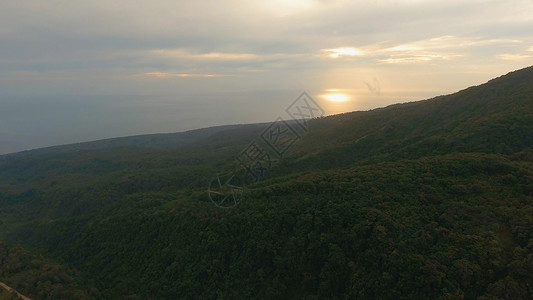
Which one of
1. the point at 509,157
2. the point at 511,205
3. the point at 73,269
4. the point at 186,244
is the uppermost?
the point at 509,157

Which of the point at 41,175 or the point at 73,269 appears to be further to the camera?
the point at 41,175

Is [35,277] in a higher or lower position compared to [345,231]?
lower

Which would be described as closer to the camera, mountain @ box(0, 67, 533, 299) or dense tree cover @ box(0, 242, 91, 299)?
mountain @ box(0, 67, 533, 299)

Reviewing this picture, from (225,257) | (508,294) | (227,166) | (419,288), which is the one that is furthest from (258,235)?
(227,166)

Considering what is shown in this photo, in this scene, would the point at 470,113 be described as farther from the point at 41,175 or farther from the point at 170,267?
the point at 41,175

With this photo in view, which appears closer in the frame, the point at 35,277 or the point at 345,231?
the point at 345,231

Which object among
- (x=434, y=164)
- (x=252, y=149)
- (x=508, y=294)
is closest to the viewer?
(x=508, y=294)

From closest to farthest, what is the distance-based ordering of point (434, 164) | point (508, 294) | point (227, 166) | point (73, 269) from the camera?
point (508, 294), point (434, 164), point (73, 269), point (227, 166)

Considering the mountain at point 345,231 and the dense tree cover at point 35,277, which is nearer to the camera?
the mountain at point 345,231
